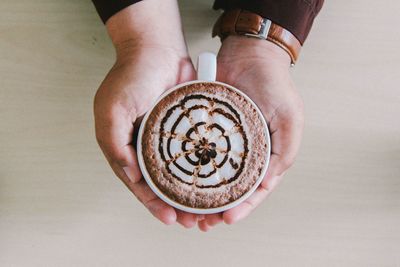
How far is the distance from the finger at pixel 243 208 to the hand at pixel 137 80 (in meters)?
0.05

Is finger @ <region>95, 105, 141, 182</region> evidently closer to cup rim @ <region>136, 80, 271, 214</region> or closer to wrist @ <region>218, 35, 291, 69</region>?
cup rim @ <region>136, 80, 271, 214</region>

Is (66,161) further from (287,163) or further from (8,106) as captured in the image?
(287,163)

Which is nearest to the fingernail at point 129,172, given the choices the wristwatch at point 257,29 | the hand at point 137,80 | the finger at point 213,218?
the hand at point 137,80

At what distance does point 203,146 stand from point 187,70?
0.43 feet

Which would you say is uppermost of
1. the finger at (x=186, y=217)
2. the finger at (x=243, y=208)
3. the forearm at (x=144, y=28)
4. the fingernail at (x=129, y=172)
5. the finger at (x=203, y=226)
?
the forearm at (x=144, y=28)

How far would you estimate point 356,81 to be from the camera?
2.47 feet

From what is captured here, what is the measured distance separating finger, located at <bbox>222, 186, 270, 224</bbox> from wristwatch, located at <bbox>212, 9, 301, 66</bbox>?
0.18 meters

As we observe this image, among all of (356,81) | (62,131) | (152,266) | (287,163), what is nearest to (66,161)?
(62,131)

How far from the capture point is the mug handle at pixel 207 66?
2.01 feet

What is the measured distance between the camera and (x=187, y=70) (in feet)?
2.25

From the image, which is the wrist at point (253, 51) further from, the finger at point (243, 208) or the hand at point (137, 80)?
the finger at point (243, 208)

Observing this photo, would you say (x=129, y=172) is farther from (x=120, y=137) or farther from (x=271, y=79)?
(x=271, y=79)

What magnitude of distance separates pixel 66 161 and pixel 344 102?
39 cm

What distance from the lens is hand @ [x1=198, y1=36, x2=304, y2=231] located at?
640mm
